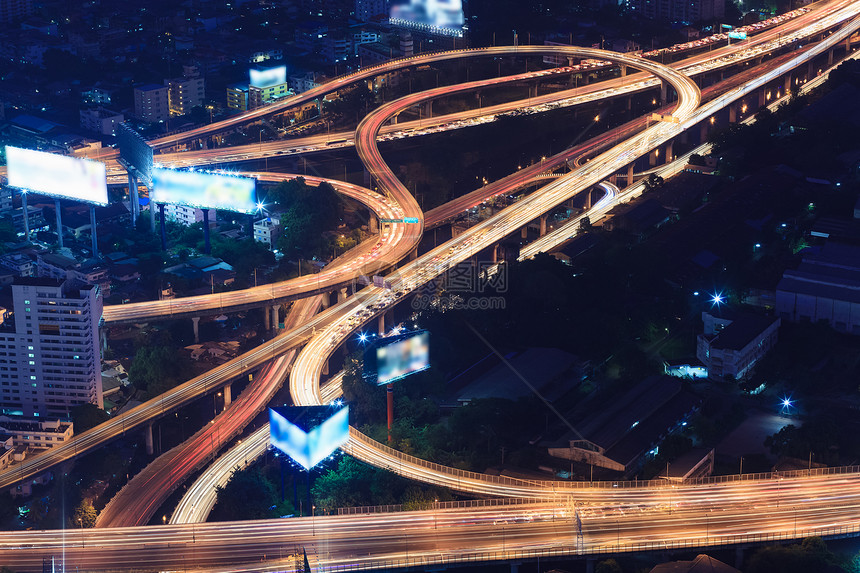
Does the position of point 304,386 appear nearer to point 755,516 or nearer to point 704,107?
point 755,516

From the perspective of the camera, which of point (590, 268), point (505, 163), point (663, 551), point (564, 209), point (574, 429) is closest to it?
point (663, 551)

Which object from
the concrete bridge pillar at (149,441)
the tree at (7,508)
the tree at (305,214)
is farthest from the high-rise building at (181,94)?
the tree at (7,508)

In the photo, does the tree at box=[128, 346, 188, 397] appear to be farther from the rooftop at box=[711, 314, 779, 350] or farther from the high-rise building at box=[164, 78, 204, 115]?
the high-rise building at box=[164, 78, 204, 115]

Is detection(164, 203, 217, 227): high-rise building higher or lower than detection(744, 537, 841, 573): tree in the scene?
higher

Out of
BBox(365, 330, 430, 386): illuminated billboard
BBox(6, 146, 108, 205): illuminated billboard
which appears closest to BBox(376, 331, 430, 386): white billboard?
BBox(365, 330, 430, 386): illuminated billboard

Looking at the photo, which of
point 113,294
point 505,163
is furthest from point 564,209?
point 113,294

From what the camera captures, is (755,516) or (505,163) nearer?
(755,516)

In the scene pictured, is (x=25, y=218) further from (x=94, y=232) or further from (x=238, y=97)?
(x=238, y=97)
